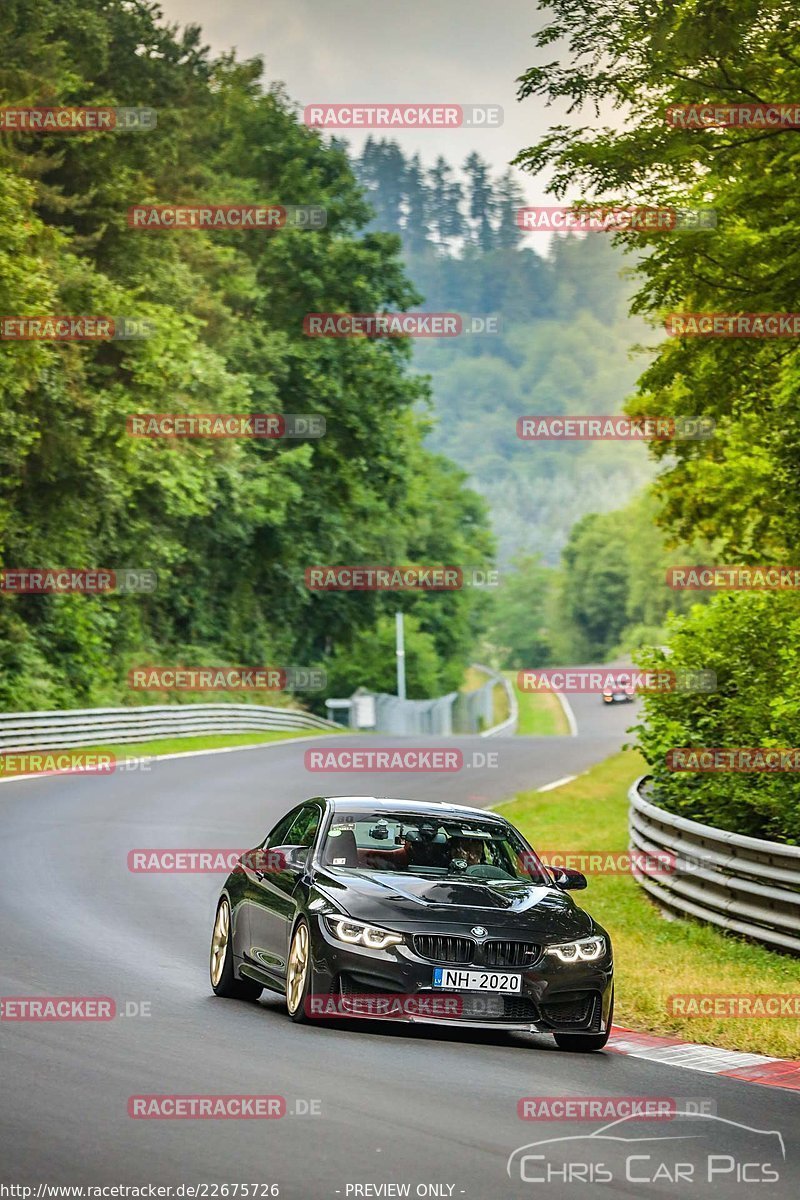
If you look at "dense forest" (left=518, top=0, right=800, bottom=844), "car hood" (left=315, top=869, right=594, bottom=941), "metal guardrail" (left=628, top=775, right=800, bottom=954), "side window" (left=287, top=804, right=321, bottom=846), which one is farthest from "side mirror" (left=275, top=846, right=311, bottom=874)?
"dense forest" (left=518, top=0, right=800, bottom=844)

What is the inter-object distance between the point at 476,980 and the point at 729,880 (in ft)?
19.5

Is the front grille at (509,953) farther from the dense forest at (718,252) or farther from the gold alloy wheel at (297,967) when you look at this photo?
the dense forest at (718,252)

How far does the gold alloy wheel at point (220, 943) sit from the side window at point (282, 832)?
0.54 metres

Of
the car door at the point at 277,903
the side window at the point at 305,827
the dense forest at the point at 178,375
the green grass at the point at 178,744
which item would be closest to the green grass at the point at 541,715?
the dense forest at the point at 178,375

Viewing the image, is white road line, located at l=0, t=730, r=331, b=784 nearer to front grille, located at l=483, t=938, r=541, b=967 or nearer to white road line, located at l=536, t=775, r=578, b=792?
white road line, located at l=536, t=775, r=578, b=792

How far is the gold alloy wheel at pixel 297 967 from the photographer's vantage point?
34.1 ft

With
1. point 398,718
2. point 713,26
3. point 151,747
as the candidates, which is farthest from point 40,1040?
point 398,718

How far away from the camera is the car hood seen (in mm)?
10219

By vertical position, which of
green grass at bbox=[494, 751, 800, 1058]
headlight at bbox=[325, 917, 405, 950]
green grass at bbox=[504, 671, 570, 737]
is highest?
headlight at bbox=[325, 917, 405, 950]

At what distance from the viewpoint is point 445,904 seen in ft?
34.0

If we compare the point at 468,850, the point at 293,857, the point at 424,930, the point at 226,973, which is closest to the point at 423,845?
the point at 468,850

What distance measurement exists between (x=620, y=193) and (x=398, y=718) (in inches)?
2274

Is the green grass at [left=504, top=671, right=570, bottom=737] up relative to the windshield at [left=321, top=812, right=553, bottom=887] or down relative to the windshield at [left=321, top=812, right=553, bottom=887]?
down

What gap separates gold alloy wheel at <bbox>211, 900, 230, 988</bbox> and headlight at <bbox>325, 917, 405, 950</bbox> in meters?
2.12
